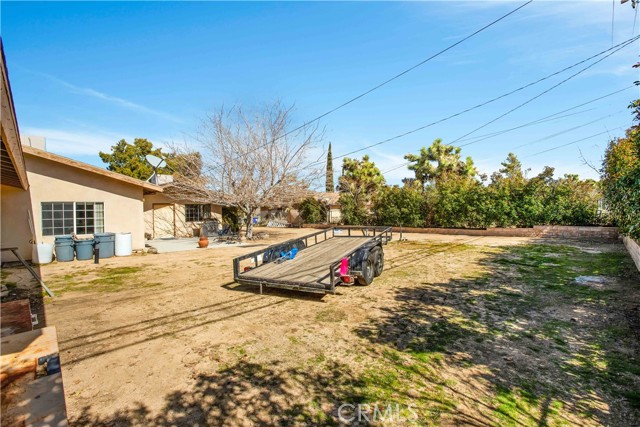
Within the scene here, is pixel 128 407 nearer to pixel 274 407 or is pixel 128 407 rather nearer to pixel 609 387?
pixel 274 407

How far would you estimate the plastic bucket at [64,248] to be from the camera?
1236 cm

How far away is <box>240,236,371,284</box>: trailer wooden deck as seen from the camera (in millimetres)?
7320

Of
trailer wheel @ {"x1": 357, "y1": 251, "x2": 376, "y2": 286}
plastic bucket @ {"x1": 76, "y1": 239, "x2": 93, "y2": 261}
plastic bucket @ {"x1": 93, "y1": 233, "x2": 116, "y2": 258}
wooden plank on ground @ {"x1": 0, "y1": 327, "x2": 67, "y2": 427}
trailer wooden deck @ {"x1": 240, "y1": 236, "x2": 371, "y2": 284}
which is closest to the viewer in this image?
wooden plank on ground @ {"x1": 0, "y1": 327, "x2": 67, "y2": 427}

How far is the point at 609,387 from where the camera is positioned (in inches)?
145

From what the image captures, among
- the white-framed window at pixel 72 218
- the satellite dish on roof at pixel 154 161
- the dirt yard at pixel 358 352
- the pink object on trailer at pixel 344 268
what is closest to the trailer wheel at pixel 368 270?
the dirt yard at pixel 358 352

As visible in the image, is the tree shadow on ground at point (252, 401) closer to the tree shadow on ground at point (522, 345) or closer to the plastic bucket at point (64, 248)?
the tree shadow on ground at point (522, 345)

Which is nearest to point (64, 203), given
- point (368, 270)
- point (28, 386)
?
point (368, 270)

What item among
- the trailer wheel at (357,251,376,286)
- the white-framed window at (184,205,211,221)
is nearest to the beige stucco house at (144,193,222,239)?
the white-framed window at (184,205,211,221)

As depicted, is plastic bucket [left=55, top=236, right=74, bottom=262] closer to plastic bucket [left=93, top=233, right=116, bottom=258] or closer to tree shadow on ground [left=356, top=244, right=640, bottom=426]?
plastic bucket [left=93, top=233, right=116, bottom=258]

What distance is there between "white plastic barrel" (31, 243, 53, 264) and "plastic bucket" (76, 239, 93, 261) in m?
0.87

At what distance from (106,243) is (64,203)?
2574mm

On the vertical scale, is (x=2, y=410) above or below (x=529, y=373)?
above

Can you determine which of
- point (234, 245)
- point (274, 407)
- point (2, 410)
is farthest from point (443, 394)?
point (234, 245)

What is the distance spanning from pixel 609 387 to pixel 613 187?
154 inches
